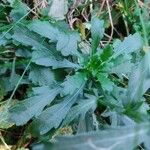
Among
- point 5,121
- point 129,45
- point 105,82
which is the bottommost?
point 5,121

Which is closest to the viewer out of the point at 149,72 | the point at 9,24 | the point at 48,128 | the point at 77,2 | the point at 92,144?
the point at 92,144

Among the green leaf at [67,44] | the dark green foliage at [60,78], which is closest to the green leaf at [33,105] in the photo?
the dark green foliage at [60,78]

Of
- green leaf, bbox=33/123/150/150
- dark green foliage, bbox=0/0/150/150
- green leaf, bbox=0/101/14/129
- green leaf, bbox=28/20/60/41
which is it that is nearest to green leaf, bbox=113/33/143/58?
dark green foliage, bbox=0/0/150/150

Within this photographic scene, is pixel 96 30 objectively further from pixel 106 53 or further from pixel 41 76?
pixel 41 76

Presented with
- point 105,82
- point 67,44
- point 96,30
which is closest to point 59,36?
point 67,44

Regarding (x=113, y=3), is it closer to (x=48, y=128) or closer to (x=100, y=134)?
(x=48, y=128)

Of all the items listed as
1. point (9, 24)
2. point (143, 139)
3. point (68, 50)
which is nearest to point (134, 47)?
point (68, 50)

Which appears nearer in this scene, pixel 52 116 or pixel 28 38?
pixel 52 116

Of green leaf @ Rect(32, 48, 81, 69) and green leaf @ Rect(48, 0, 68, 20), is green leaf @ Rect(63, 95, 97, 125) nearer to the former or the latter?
green leaf @ Rect(32, 48, 81, 69)
